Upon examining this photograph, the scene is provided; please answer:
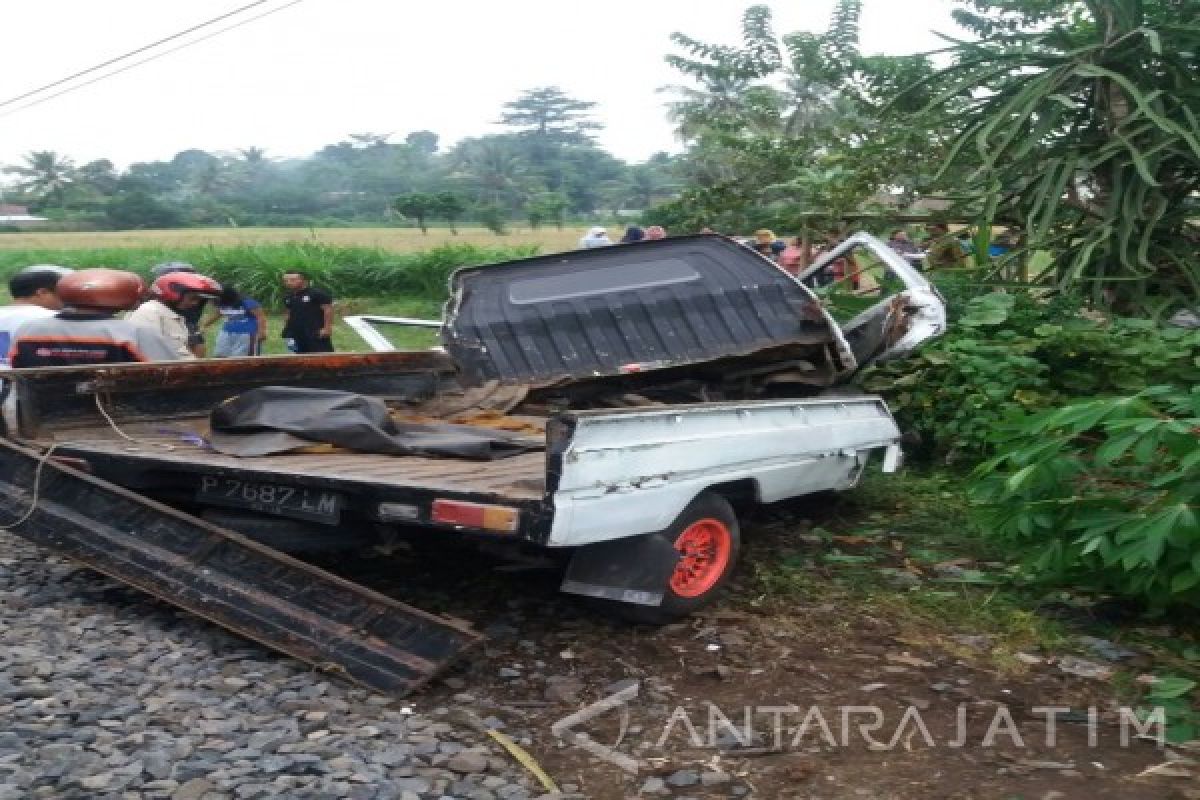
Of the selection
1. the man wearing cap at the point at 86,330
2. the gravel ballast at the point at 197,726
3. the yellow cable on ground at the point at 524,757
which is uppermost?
the man wearing cap at the point at 86,330

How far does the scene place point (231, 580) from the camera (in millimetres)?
4406

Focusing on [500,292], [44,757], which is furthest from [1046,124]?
[44,757]

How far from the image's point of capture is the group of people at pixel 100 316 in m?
5.56

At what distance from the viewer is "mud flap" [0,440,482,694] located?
4.05 meters

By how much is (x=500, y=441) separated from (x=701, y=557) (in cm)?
104

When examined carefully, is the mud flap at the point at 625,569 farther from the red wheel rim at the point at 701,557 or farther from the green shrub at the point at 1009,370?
the green shrub at the point at 1009,370

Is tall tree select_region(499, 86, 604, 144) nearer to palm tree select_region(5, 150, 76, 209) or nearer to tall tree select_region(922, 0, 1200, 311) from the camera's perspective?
palm tree select_region(5, 150, 76, 209)

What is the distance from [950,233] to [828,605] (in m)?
4.62

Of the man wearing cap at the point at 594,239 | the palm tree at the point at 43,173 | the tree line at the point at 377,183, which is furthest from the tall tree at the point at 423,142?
the man wearing cap at the point at 594,239

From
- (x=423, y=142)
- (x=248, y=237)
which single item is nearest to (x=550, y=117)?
(x=423, y=142)

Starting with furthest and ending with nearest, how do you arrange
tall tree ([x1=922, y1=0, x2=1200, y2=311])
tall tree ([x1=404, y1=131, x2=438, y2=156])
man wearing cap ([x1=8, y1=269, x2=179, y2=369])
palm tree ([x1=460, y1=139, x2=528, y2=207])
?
1. tall tree ([x1=404, y1=131, x2=438, y2=156])
2. palm tree ([x1=460, y1=139, x2=528, y2=207])
3. tall tree ([x1=922, y1=0, x2=1200, y2=311])
4. man wearing cap ([x1=8, y1=269, x2=179, y2=369])

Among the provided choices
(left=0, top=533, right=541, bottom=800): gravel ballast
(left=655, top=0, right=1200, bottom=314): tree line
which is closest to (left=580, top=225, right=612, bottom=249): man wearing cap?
(left=655, top=0, right=1200, bottom=314): tree line

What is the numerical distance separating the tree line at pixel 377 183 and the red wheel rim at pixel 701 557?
41223 millimetres

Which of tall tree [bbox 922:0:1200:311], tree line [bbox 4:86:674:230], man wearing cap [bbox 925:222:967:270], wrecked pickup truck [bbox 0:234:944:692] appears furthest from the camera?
tree line [bbox 4:86:674:230]
